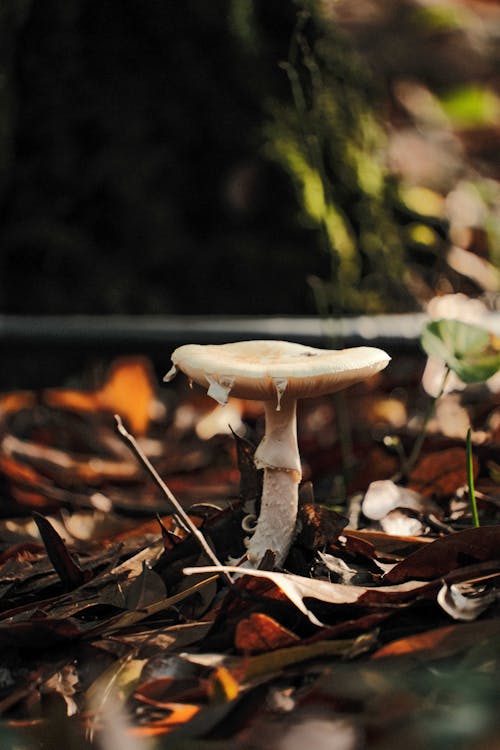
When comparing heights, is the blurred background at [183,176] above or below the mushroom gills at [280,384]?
below

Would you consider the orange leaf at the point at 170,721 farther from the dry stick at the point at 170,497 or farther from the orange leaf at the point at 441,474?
the orange leaf at the point at 441,474

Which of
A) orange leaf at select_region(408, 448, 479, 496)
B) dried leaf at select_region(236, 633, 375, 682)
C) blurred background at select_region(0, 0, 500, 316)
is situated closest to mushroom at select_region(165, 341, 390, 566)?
dried leaf at select_region(236, 633, 375, 682)

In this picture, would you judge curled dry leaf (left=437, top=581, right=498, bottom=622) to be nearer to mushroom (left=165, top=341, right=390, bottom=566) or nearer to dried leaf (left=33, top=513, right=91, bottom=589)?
mushroom (left=165, top=341, right=390, bottom=566)

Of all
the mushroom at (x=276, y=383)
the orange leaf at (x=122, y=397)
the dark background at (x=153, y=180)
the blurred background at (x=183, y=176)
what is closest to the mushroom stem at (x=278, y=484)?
the mushroom at (x=276, y=383)

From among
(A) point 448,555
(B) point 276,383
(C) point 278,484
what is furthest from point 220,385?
(A) point 448,555

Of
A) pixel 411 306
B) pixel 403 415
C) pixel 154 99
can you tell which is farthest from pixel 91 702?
pixel 154 99

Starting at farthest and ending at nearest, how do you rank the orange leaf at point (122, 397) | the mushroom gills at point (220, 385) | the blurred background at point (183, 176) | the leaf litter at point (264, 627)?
the blurred background at point (183, 176) < the orange leaf at point (122, 397) < the mushroom gills at point (220, 385) < the leaf litter at point (264, 627)

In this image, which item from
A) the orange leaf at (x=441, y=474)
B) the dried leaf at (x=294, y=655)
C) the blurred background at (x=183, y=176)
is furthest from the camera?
the blurred background at (x=183, y=176)
